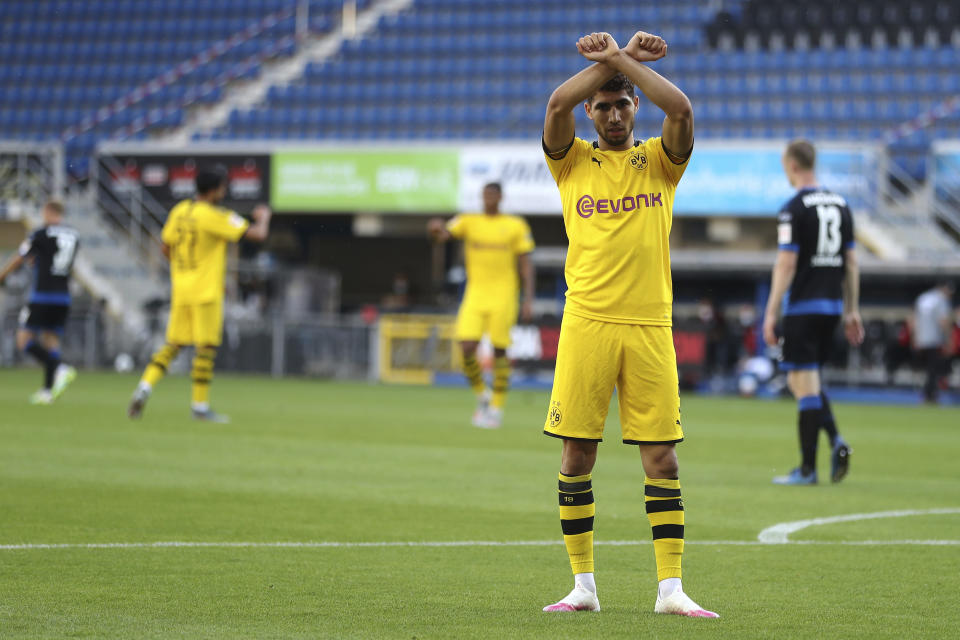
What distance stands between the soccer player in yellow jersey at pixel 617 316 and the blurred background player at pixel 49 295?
11.7 metres

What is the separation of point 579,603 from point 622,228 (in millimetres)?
1307

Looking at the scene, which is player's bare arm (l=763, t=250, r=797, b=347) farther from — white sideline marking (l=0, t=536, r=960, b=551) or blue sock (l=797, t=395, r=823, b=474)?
white sideline marking (l=0, t=536, r=960, b=551)

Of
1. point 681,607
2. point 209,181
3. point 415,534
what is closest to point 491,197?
point 209,181

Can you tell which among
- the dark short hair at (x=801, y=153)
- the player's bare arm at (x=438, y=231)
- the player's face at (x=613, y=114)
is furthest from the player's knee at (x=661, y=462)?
the player's bare arm at (x=438, y=231)

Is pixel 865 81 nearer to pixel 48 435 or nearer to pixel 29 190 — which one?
pixel 29 190

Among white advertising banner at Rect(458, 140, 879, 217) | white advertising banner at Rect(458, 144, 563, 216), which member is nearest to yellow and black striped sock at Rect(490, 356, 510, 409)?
white advertising banner at Rect(458, 140, 879, 217)

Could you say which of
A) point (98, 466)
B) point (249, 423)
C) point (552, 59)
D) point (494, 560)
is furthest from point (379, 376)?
point (494, 560)

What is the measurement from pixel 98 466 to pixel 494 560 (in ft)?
13.9

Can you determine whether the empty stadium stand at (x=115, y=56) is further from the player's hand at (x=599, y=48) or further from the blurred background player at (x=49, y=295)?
the player's hand at (x=599, y=48)

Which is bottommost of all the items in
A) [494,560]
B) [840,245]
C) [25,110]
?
[494,560]

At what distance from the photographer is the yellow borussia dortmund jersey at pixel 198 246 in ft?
42.9

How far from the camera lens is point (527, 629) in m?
4.40

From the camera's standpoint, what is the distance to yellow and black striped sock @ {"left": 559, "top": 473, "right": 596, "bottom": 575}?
191 inches

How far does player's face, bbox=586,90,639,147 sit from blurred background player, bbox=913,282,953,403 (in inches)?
668
